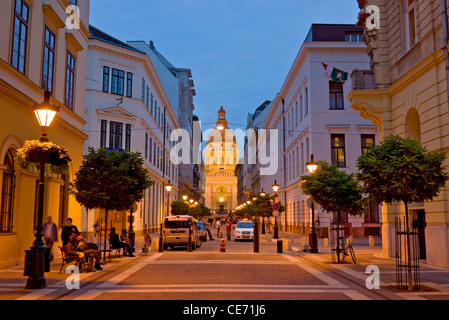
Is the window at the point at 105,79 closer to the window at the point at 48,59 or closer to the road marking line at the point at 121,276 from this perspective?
the window at the point at 48,59

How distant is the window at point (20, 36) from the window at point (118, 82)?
22.4 m

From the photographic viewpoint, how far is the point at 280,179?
6300 centimetres

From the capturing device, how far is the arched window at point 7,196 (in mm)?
15625

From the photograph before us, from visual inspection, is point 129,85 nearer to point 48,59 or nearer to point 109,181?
point 48,59

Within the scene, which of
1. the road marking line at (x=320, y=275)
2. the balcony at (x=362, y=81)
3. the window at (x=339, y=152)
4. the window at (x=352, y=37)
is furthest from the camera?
the window at (x=352, y=37)

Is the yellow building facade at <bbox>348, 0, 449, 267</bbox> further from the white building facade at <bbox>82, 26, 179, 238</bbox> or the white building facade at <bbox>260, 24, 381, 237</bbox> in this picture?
the white building facade at <bbox>82, 26, 179, 238</bbox>

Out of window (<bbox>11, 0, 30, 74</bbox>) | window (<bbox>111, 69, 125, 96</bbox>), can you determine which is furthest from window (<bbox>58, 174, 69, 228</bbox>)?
window (<bbox>111, 69, 125, 96</bbox>)

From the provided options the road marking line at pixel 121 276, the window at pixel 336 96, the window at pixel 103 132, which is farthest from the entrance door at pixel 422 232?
the window at pixel 103 132

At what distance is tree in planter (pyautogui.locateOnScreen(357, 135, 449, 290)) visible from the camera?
37.3ft

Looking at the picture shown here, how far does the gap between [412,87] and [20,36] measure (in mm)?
15381

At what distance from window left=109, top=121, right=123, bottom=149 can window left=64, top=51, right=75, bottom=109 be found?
1597 cm

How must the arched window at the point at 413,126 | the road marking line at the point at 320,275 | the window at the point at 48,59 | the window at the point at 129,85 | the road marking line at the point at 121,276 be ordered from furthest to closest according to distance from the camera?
the window at the point at 129,85
the arched window at the point at 413,126
the window at the point at 48,59
the road marking line at the point at 320,275
the road marking line at the point at 121,276
